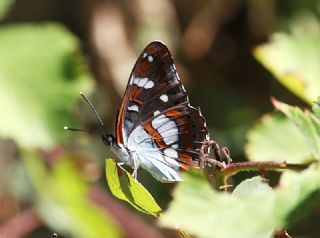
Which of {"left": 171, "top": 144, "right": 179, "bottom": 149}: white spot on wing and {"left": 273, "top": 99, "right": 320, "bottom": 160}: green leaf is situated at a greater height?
{"left": 273, "top": 99, "right": 320, "bottom": 160}: green leaf

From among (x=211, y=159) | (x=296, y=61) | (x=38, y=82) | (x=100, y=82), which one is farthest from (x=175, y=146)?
(x=100, y=82)

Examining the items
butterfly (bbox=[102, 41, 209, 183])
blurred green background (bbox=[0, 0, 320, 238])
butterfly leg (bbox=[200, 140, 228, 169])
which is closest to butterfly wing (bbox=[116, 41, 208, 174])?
butterfly (bbox=[102, 41, 209, 183])

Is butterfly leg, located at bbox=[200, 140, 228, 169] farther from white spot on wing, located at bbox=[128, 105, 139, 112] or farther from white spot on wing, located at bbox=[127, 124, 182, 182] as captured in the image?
white spot on wing, located at bbox=[128, 105, 139, 112]

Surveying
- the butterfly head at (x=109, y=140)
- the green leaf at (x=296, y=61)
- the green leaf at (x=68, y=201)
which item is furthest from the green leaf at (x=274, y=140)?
the green leaf at (x=68, y=201)

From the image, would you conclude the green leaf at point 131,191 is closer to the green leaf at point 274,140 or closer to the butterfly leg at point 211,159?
the butterfly leg at point 211,159

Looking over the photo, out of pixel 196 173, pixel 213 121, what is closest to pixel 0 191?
pixel 213 121

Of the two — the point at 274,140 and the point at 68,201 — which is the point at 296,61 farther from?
the point at 68,201
